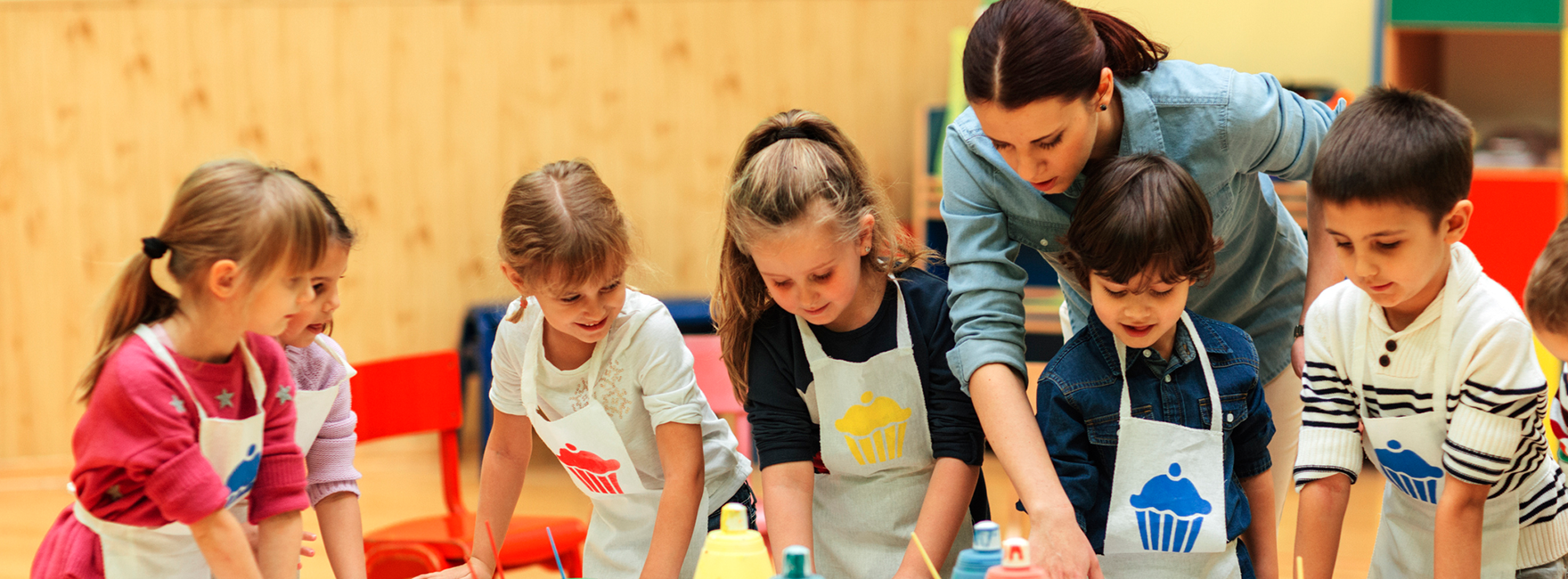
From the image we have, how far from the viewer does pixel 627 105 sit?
165 inches

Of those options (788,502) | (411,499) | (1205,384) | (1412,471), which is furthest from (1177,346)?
(411,499)

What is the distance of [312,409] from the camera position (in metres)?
1.47

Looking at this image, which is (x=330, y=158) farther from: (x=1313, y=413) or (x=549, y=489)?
(x=1313, y=413)

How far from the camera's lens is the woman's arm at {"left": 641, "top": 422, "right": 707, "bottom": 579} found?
1506 millimetres

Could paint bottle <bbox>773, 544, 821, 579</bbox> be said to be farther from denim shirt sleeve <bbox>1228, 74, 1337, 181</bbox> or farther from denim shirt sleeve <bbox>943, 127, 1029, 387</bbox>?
denim shirt sleeve <bbox>1228, 74, 1337, 181</bbox>

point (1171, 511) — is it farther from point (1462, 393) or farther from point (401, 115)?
point (401, 115)

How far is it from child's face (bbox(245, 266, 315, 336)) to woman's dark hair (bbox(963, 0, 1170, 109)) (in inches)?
29.7

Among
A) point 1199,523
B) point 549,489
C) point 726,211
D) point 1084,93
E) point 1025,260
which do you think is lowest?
point 549,489

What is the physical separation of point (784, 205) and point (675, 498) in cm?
40

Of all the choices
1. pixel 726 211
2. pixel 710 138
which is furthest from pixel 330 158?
pixel 726 211

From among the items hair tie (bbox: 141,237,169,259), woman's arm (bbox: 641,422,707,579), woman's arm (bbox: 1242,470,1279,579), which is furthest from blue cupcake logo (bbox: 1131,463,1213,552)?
hair tie (bbox: 141,237,169,259)

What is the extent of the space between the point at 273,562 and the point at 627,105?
3007 millimetres

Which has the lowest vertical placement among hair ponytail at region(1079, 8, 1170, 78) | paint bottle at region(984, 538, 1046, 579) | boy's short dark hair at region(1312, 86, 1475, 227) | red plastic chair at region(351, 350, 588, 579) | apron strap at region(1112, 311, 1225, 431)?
red plastic chair at region(351, 350, 588, 579)

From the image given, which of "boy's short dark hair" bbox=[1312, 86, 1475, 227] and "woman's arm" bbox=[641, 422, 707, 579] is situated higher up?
"boy's short dark hair" bbox=[1312, 86, 1475, 227]
